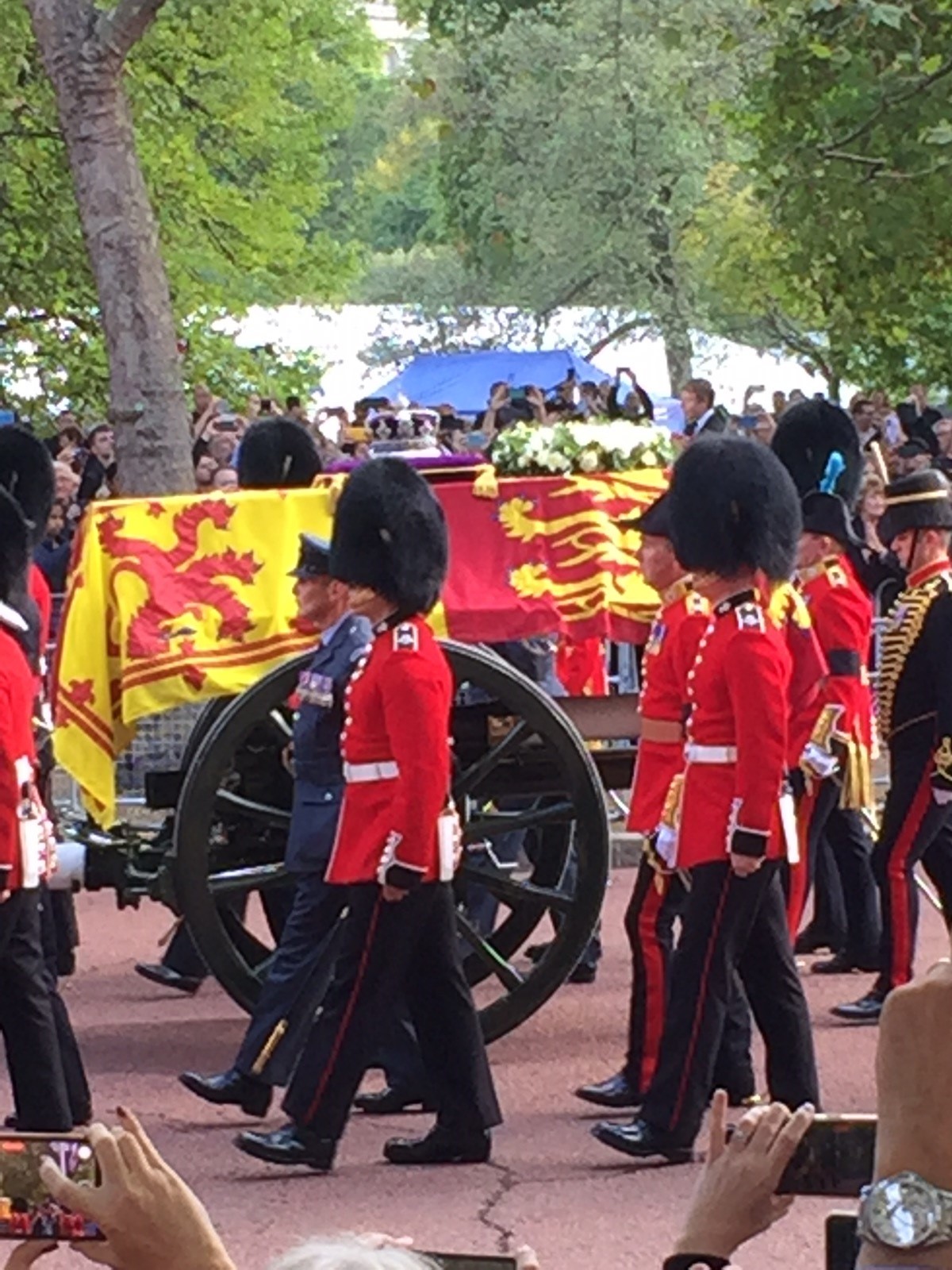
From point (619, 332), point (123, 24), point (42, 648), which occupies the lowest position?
point (42, 648)

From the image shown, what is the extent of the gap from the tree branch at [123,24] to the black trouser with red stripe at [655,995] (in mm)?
5569

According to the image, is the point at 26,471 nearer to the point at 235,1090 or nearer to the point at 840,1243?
the point at 235,1090

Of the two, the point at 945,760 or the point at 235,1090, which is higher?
the point at 945,760

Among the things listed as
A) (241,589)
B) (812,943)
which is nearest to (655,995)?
(241,589)

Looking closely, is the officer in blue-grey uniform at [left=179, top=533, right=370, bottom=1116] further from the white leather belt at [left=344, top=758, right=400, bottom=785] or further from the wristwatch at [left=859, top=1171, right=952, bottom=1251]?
the wristwatch at [left=859, top=1171, right=952, bottom=1251]

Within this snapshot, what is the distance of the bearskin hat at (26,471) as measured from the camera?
8453mm

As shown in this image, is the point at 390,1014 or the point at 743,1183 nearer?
the point at 743,1183

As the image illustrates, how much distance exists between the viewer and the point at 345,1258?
2379 mm

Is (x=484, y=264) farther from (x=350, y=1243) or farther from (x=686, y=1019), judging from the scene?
(x=350, y=1243)

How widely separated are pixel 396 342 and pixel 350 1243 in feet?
131

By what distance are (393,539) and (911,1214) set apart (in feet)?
15.2

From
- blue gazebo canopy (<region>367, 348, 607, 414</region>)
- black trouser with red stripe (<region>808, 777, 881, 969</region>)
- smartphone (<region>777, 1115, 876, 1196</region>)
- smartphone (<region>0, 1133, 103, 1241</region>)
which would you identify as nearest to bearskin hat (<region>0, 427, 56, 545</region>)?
black trouser with red stripe (<region>808, 777, 881, 969</region>)

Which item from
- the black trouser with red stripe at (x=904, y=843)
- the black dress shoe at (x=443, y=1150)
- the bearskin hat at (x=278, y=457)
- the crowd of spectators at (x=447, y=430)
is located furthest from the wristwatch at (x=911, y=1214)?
the crowd of spectators at (x=447, y=430)

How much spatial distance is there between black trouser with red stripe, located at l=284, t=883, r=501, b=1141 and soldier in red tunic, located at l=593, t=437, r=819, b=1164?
0.32 meters
